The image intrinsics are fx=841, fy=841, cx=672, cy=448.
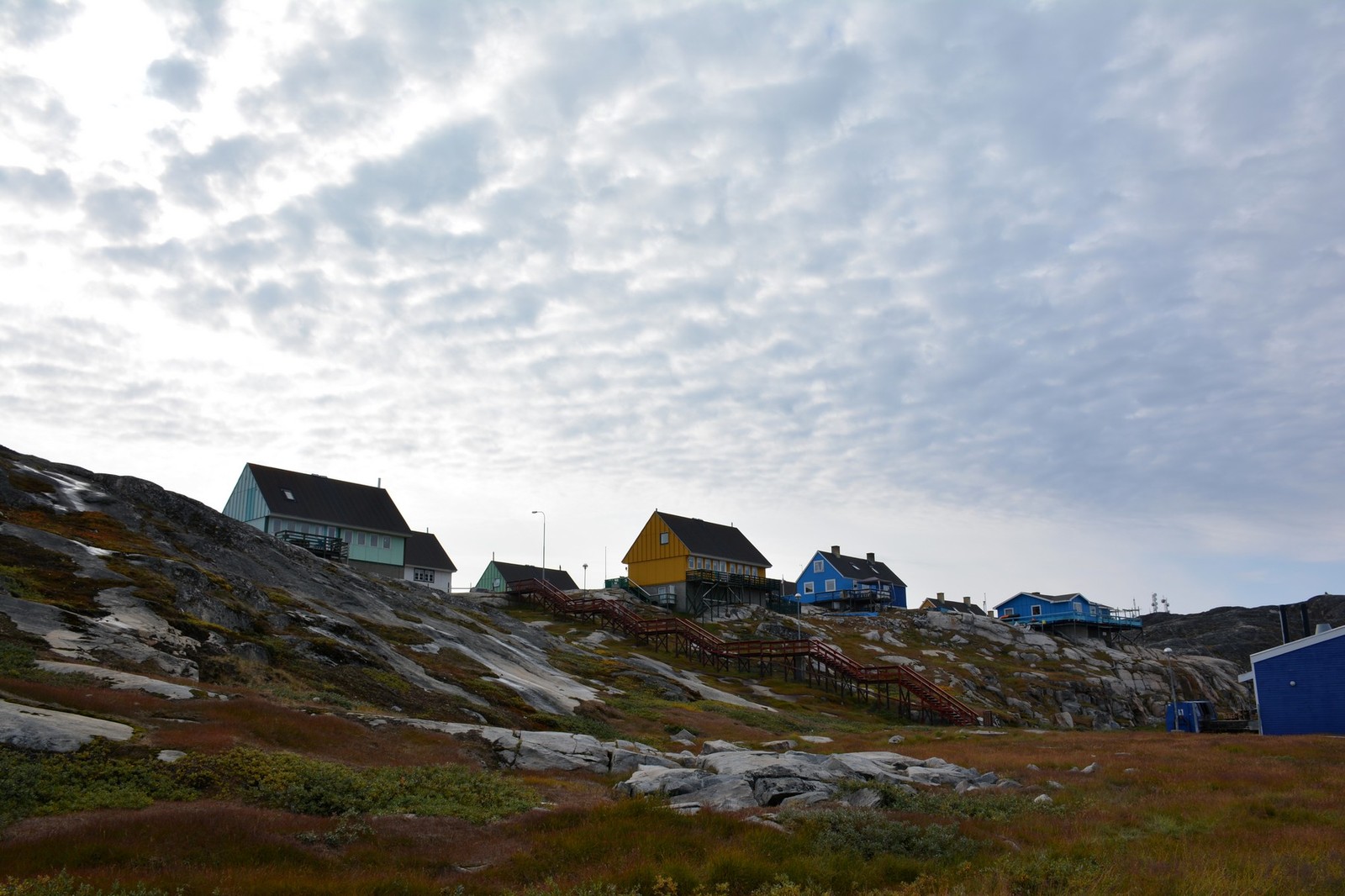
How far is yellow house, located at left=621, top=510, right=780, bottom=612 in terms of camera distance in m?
90.6

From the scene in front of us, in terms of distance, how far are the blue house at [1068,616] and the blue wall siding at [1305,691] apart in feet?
227

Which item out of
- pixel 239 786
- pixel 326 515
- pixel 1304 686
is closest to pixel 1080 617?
pixel 1304 686

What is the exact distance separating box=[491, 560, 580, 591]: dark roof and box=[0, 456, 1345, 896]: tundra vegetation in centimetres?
7865

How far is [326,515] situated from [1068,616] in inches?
3578

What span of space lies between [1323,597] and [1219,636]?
28300mm

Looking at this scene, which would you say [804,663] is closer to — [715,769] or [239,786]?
[715,769]

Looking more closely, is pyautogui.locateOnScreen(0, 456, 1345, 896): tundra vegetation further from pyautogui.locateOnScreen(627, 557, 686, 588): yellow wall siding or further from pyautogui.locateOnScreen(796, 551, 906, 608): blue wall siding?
pyautogui.locateOnScreen(796, 551, 906, 608): blue wall siding

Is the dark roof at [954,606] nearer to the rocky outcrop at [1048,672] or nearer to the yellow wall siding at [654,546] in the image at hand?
the rocky outcrop at [1048,672]

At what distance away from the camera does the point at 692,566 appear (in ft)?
298

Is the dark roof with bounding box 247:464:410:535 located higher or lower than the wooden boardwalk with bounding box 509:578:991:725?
higher

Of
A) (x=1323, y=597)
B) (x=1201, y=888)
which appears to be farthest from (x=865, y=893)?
(x=1323, y=597)

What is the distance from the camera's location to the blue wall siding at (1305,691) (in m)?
41.2

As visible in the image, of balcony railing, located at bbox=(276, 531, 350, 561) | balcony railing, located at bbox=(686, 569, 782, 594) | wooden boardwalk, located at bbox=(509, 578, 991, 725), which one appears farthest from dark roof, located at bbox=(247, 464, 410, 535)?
balcony railing, located at bbox=(686, 569, 782, 594)

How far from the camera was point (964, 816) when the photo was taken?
1656 centimetres
